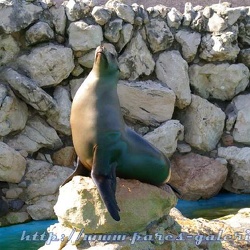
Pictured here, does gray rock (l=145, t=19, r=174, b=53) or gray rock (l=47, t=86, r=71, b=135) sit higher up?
gray rock (l=145, t=19, r=174, b=53)

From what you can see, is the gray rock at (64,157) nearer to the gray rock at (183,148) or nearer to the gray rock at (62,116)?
the gray rock at (62,116)

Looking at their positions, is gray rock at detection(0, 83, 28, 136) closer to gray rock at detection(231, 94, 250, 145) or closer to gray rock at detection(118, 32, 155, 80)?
gray rock at detection(118, 32, 155, 80)

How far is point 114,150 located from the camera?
3760 mm

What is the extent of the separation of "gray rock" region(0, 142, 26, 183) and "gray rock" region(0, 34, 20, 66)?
46.6 inches

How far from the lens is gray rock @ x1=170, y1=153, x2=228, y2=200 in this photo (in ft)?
26.6

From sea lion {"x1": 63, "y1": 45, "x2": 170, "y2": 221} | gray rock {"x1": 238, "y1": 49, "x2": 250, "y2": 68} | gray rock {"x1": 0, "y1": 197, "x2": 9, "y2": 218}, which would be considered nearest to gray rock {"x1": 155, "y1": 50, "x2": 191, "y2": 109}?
gray rock {"x1": 238, "y1": 49, "x2": 250, "y2": 68}

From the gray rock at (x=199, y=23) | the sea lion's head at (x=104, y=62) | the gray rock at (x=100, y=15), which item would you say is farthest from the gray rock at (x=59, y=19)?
the sea lion's head at (x=104, y=62)

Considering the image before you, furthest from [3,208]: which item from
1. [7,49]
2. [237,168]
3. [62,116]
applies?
[237,168]

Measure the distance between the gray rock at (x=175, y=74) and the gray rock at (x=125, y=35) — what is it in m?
0.59

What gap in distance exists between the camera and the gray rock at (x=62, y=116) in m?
7.60

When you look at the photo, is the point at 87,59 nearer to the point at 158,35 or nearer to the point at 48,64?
the point at 48,64

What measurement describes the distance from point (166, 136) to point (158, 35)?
147 centimetres

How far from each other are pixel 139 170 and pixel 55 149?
3855 mm

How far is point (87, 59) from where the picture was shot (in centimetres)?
784
